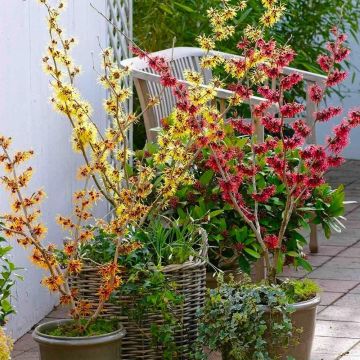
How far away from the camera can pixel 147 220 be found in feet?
16.6

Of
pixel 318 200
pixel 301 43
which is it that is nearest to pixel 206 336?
pixel 318 200

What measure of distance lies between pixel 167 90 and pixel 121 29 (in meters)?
0.43

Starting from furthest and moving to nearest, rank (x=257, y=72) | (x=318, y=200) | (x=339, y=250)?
(x=339, y=250) → (x=318, y=200) → (x=257, y=72)

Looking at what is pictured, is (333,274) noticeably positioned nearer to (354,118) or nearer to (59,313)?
(59,313)

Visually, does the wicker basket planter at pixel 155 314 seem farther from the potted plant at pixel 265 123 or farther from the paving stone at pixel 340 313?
the paving stone at pixel 340 313

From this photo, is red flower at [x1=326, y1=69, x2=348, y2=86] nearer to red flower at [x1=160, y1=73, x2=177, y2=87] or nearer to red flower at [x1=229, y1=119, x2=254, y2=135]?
red flower at [x1=229, y1=119, x2=254, y2=135]

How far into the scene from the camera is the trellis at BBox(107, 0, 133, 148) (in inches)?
248

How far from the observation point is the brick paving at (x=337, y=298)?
189 inches

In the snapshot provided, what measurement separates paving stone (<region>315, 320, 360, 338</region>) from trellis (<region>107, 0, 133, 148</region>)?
1680 millimetres

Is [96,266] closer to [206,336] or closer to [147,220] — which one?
[206,336]

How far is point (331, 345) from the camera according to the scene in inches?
192

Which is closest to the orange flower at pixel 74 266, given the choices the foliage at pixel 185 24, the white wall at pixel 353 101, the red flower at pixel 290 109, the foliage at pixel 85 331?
the foliage at pixel 85 331

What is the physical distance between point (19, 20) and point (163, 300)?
149 cm

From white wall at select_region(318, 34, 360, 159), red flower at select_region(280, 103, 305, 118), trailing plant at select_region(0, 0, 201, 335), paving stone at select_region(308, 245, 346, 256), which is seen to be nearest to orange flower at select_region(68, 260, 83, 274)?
trailing plant at select_region(0, 0, 201, 335)
